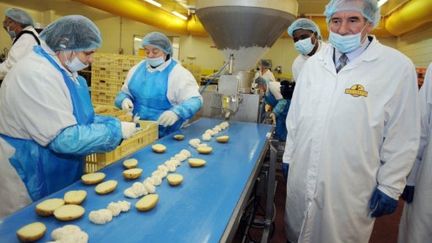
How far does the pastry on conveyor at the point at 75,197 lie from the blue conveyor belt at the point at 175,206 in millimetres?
22

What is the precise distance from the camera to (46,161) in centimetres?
118

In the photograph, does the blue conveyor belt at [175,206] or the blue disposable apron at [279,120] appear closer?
the blue conveyor belt at [175,206]

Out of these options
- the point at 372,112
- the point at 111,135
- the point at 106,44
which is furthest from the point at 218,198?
the point at 106,44

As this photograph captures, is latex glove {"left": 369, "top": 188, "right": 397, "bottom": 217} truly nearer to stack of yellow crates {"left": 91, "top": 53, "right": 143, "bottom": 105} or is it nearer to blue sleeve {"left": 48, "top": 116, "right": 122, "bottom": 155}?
blue sleeve {"left": 48, "top": 116, "right": 122, "bottom": 155}

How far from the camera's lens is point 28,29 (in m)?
3.17

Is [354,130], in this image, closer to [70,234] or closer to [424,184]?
[424,184]

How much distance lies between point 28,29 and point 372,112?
3515 millimetres

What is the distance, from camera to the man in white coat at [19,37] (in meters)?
3.05

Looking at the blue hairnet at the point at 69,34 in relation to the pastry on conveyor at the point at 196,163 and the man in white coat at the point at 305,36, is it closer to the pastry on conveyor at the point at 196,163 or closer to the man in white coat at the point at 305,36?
the pastry on conveyor at the point at 196,163

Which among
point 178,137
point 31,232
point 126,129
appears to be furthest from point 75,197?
point 178,137

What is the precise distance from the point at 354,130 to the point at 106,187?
3.37 ft

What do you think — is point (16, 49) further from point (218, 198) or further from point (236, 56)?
point (218, 198)

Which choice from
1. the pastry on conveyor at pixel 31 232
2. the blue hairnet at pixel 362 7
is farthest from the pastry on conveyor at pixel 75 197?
the blue hairnet at pixel 362 7

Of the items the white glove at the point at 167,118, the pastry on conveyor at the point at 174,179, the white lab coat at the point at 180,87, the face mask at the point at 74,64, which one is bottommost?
the pastry on conveyor at the point at 174,179
